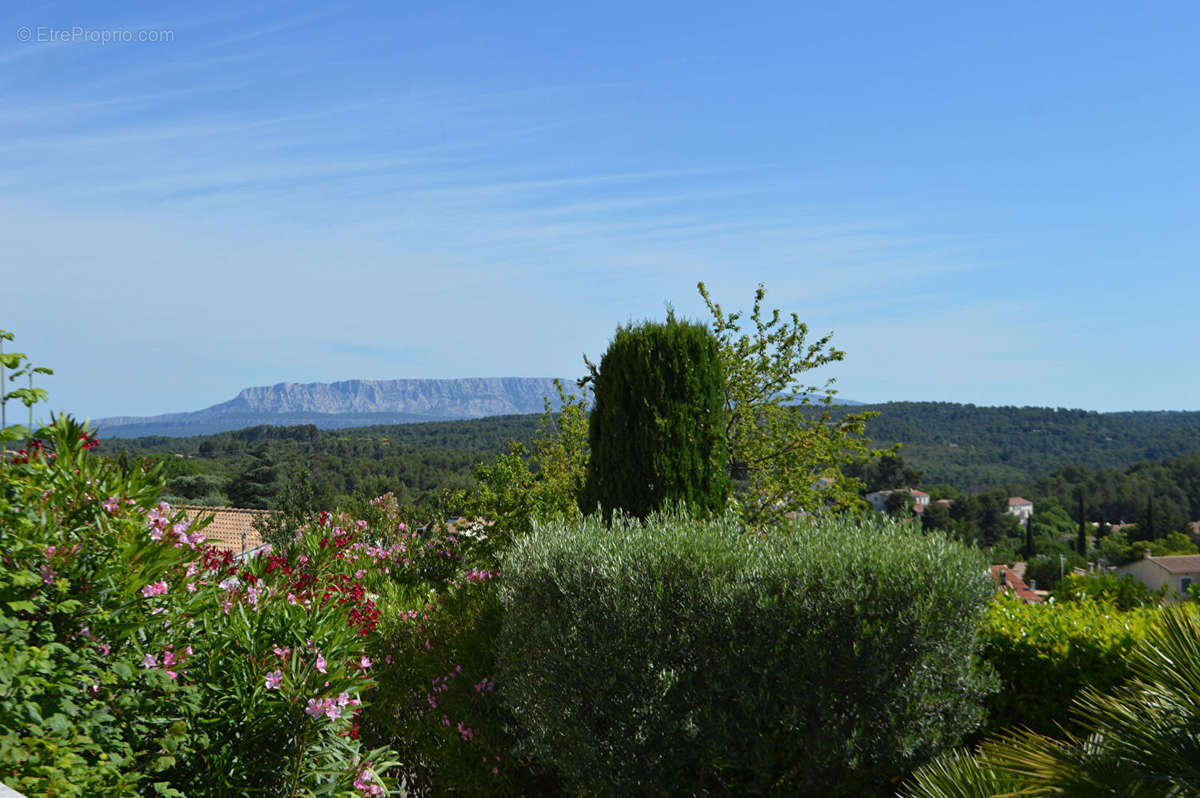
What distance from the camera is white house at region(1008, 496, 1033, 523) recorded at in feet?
253

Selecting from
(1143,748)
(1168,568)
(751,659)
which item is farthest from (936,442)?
(1143,748)

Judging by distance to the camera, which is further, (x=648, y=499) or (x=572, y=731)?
(x=648, y=499)

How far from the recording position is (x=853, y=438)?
12297mm

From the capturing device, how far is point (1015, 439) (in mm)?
105938

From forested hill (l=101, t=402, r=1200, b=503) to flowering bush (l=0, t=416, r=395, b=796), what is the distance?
61494 millimetres

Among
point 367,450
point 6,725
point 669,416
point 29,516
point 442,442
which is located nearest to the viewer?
point 6,725

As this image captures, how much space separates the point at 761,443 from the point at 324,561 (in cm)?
649

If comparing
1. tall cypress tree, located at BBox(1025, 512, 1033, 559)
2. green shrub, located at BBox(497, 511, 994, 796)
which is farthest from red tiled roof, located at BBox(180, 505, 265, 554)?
tall cypress tree, located at BBox(1025, 512, 1033, 559)

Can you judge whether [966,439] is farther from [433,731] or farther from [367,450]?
[433,731]

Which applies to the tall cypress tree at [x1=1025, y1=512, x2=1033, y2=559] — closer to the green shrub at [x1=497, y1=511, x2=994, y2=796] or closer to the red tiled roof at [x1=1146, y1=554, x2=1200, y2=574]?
the red tiled roof at [x1=1146, y1=554, x2=1200, y2=574]

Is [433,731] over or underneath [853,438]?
underneath

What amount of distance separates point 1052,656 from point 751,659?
7.37 feet

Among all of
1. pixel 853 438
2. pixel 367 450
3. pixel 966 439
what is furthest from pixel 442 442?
pixel 853 438

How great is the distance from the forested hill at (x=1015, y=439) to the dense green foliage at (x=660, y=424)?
89.4 metres
